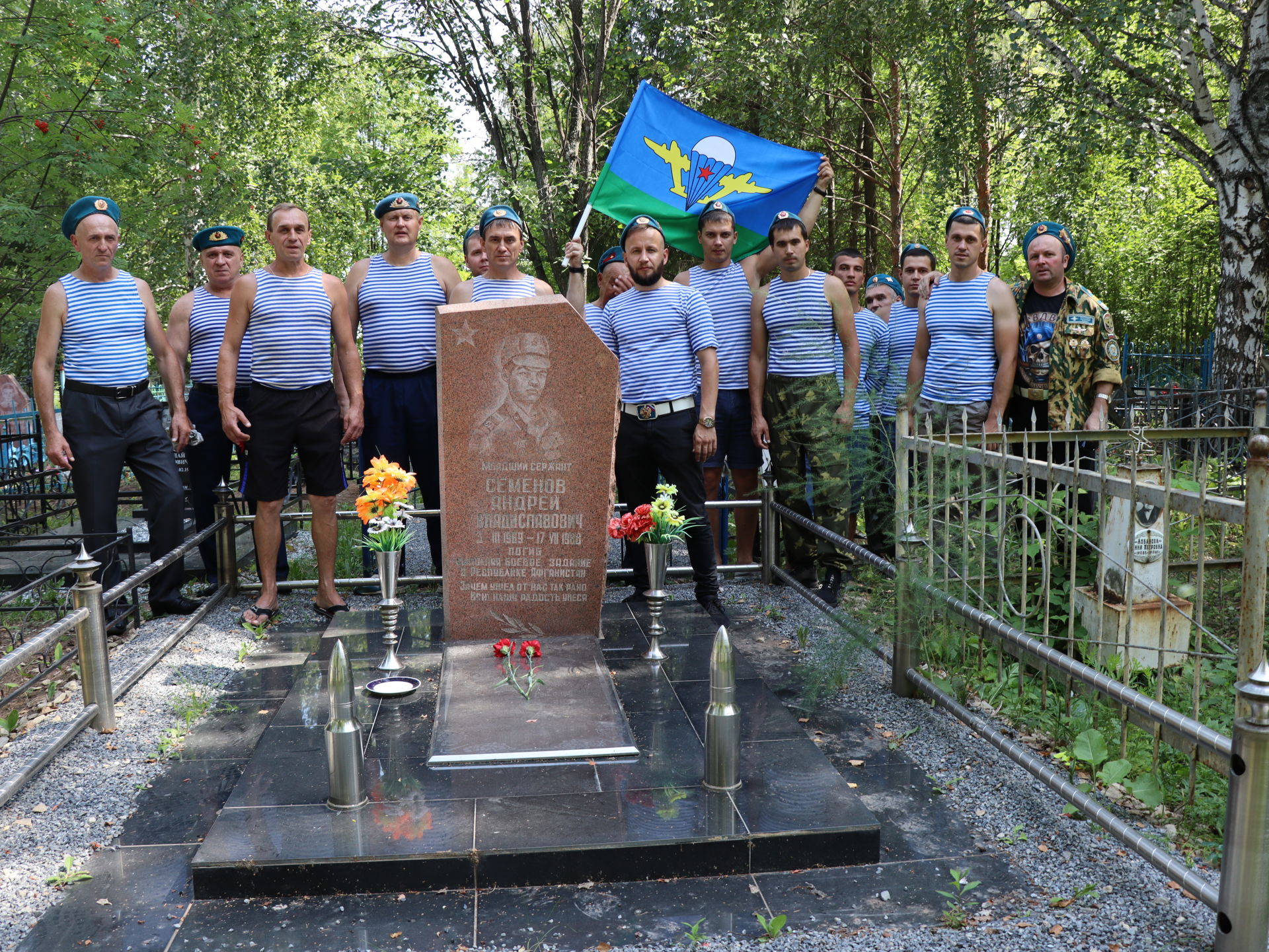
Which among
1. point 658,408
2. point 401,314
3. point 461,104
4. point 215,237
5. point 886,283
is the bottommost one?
point 658,408

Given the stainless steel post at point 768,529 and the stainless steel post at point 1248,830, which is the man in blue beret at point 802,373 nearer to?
the stainless steel post at point 768,529

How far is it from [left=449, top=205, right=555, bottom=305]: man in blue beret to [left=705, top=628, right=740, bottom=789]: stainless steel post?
10.7 feet

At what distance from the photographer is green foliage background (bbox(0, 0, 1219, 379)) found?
8.56 metres

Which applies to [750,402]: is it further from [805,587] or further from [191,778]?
[191,778]

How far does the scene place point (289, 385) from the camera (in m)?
5.79

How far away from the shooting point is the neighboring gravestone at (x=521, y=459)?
16.4ft

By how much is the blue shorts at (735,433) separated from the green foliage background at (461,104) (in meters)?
5.31

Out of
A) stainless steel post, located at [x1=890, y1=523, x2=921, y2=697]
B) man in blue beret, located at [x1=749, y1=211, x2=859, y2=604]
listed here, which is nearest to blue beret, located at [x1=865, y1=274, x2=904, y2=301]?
man in blue beret, located at [x1=749, y1=211, x2=859, y2=604]

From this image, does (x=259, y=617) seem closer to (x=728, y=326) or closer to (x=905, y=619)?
(x=728, y=326)

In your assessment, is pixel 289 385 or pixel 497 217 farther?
pixel 497 217

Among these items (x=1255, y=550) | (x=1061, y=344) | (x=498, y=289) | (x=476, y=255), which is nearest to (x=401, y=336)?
(x=498, y=289)

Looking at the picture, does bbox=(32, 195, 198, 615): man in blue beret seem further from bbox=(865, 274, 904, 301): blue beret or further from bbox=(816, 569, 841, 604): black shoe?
bbox=(865, 274, 904, 301): blue beret

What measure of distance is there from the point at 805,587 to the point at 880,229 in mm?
12381

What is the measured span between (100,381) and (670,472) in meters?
3.21
